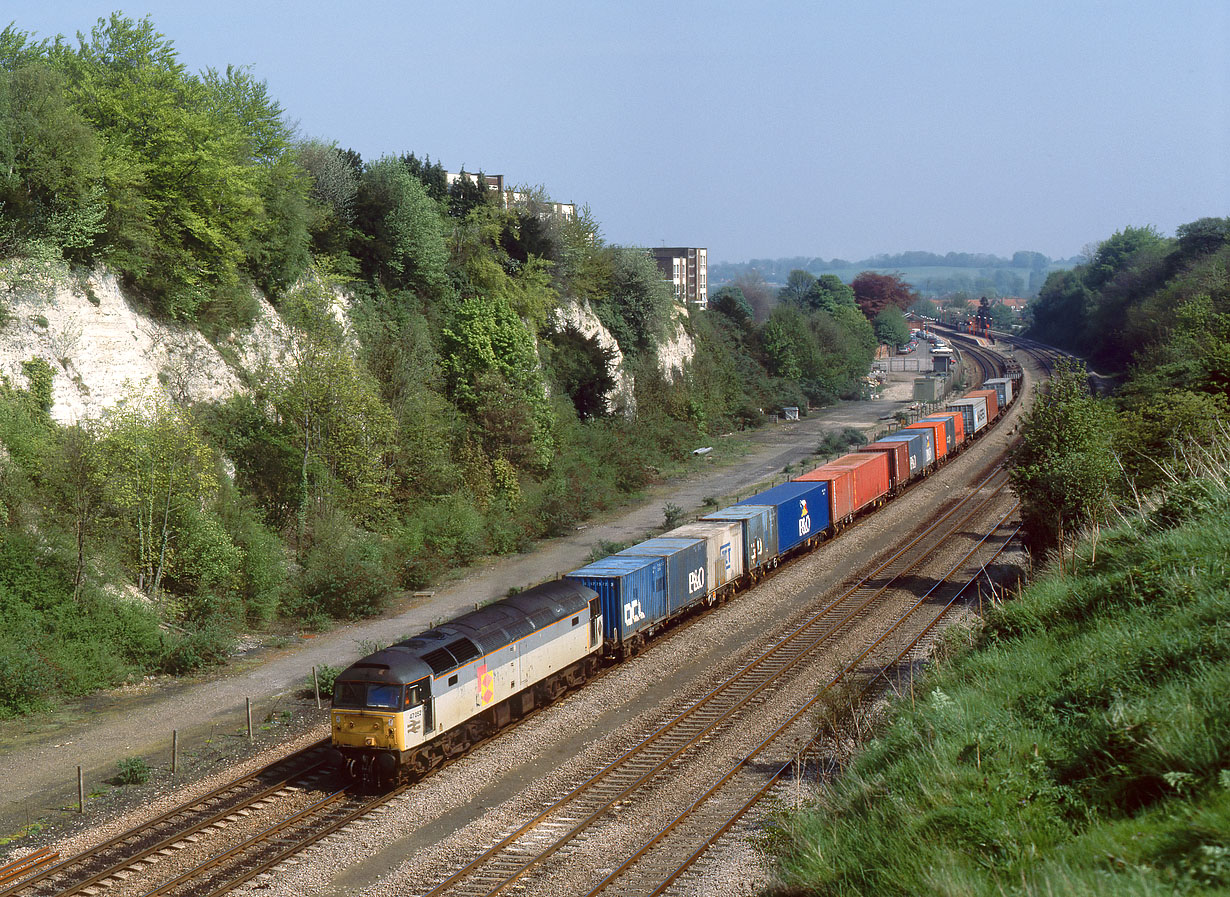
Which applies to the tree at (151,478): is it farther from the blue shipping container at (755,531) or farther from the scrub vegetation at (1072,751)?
the scrub vegetation at (1072,751)

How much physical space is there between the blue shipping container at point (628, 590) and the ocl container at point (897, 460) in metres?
26.2

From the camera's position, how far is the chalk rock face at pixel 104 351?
112 feet

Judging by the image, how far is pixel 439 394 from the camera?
50.1 meters

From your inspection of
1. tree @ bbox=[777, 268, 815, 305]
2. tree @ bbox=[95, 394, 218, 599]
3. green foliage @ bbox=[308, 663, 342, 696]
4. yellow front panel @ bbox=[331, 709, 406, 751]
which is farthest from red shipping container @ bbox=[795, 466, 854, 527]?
tree @ bbox=[777, 268, 815, 305]

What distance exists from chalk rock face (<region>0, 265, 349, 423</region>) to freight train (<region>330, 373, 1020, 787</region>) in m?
15.5

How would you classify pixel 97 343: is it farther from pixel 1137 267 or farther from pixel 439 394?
pixel 1137 267

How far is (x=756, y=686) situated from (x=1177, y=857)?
18.4 meters

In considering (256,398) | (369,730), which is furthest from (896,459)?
(369,730)

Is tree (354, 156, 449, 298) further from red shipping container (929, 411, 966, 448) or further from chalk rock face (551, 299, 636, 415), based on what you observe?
red shipping container (929, 411, 966, 448)

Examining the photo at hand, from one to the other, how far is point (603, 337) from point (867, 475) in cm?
2972

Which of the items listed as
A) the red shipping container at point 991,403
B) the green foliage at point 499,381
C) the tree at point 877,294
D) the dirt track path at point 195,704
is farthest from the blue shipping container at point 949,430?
the tree at point 877,294

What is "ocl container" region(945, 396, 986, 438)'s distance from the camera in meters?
73.5

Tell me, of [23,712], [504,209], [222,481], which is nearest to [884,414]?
[504,209]

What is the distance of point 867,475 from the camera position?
161ft
